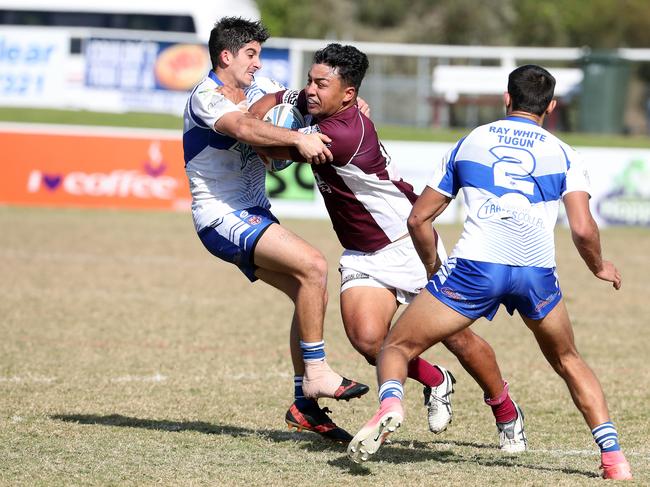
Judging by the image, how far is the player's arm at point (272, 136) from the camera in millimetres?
5852

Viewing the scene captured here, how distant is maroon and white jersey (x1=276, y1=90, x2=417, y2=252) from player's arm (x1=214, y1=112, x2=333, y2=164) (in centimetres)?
16

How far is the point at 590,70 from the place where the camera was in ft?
82.3

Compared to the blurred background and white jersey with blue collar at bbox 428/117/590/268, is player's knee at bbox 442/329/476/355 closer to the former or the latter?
white jersey with blue collar at bbox 428/117/590/268

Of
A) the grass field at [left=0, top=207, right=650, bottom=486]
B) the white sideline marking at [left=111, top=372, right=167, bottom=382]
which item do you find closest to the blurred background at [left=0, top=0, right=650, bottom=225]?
the grass field at [left=0, top=207, right=650, bottom=486]

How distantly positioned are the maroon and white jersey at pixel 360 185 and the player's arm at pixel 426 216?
72cm

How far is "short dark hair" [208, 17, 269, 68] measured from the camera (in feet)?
21.4

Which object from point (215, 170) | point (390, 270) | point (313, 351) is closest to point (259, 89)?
point (215, 170)

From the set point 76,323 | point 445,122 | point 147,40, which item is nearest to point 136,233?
point 76,323

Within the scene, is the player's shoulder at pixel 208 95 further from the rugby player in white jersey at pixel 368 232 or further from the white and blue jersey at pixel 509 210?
the white and blue jersey at pixel 509 210

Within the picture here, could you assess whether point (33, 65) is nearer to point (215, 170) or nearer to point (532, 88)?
point (215, 170)

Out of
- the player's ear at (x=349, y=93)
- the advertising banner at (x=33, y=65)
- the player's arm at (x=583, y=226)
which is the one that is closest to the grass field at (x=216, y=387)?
the player's arm at (x=583, y=226)

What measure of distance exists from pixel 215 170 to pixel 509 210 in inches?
74.0

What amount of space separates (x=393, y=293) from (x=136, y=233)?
36.9ft

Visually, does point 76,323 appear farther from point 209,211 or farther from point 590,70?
point 590,70
